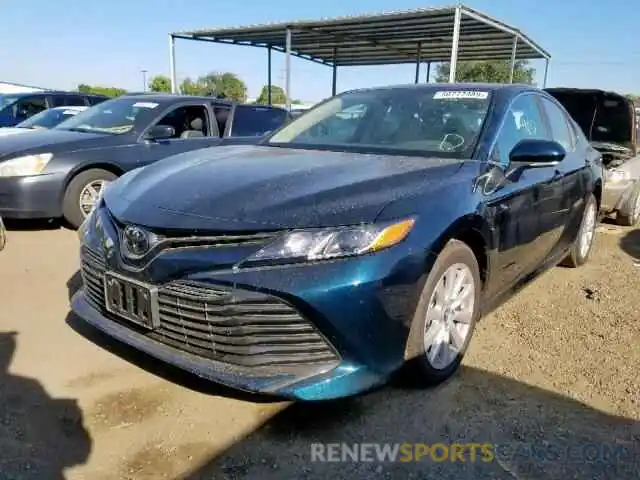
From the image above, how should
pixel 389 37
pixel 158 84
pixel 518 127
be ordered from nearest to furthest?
1. pixel 518 127
2. pixel 389 37
3. pixel 158 84

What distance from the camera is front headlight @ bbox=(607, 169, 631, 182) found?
6199mm

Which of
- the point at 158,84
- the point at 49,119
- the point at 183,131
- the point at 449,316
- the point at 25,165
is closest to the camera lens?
the point at 449,316

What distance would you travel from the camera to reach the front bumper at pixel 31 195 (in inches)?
199

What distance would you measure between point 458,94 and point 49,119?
6360 millimetres

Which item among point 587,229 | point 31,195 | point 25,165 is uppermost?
point 25,165

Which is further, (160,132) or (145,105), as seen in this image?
(145,105)

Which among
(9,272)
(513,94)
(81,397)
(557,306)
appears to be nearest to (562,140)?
(513,94)

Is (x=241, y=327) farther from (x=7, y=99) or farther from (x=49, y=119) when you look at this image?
(x=7, y=99)

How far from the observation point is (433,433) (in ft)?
7.59

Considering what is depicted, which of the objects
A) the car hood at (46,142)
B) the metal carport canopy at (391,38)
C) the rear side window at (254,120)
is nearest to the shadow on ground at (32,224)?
the car hood at (46,142)

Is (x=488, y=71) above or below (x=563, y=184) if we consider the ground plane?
above

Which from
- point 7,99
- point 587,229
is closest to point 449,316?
point 587,229

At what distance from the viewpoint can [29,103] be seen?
11.4m

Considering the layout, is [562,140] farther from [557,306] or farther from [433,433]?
[433,433]
